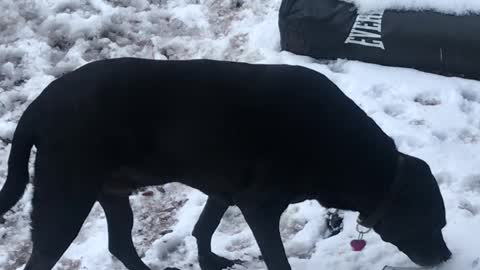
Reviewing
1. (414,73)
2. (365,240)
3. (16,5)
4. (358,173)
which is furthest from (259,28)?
(358,173)

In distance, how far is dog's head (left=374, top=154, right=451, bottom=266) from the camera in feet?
11.4

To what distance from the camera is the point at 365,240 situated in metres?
4.15

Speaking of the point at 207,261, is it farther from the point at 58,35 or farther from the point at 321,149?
the point at 58,35

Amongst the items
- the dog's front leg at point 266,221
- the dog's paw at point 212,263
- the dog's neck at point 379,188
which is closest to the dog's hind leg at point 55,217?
the dog's front leg at point 266,221

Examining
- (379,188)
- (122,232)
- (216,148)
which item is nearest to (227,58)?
(122,232)

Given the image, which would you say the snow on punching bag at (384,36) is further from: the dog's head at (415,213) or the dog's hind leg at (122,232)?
the dog's hind leg at (122,232)

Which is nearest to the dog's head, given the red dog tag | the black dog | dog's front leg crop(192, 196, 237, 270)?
the black dog

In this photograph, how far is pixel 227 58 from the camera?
18.9ft

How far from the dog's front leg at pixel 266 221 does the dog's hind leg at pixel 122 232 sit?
0.64 m

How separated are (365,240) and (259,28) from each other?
234cm

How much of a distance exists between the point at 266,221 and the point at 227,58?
243 centimetres

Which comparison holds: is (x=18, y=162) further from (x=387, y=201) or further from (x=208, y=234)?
(x=387, y=201)

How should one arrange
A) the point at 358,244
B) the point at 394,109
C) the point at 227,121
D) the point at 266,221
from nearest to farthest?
the point at 227,121, the point at 266,221, the point at 358,244, the point at 394,109

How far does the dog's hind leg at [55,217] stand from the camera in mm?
3297
